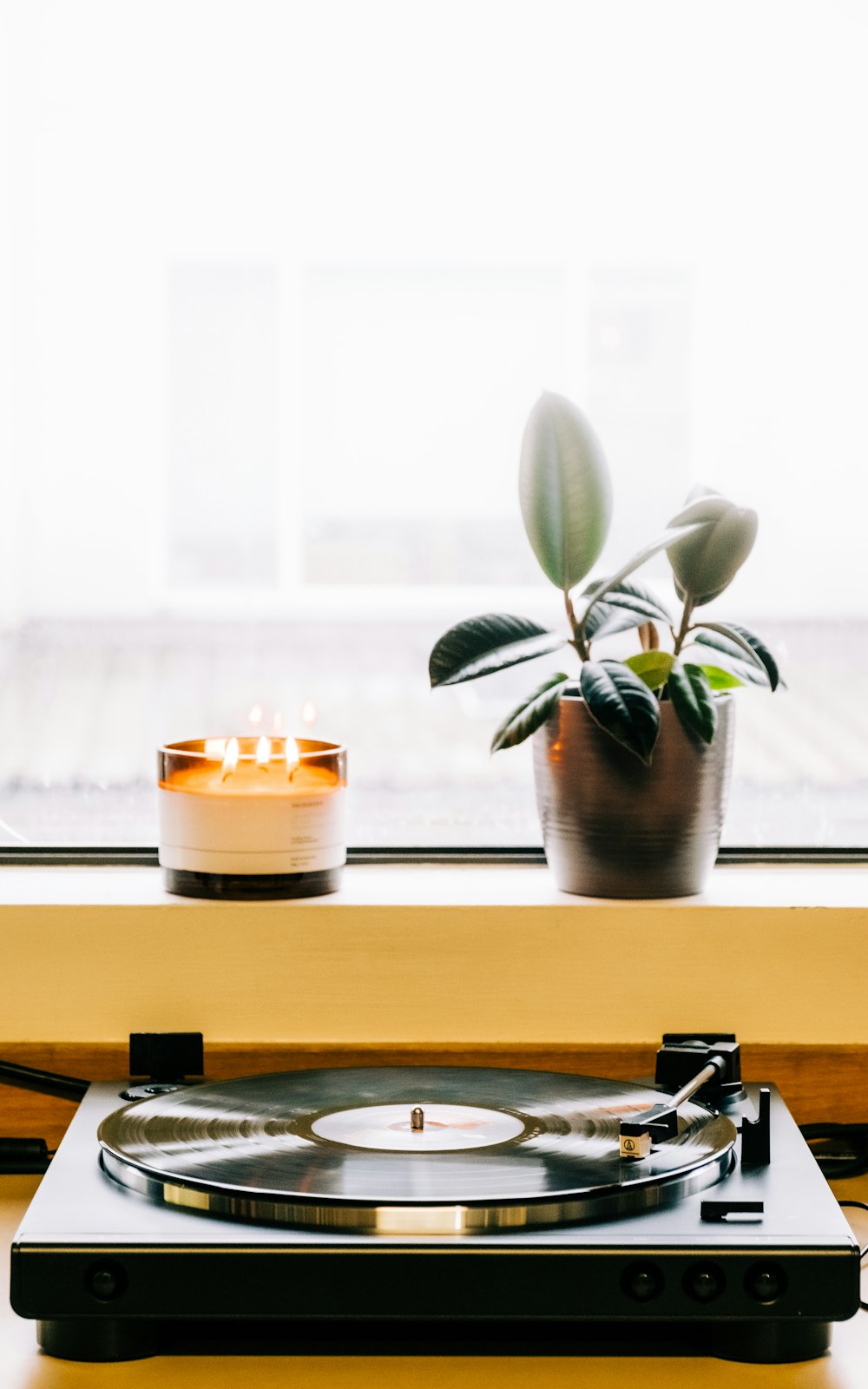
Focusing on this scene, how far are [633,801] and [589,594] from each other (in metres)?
0.16

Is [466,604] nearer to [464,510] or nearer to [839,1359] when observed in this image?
[464,510]

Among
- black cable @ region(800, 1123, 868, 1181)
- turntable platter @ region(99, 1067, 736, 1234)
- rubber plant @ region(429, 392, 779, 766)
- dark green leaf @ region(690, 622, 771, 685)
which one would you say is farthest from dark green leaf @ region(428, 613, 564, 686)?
black cable @ region(800, 1123, 868, 1181)

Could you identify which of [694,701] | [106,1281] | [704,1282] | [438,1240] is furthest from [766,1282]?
[694,701]

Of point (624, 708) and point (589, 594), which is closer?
point (624, 708)

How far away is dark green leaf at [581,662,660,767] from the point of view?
3.17 feet

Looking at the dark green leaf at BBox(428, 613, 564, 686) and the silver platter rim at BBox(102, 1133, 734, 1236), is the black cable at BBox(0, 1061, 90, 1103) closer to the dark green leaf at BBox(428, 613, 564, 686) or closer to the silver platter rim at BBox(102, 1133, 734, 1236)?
the silver platter rim at BBox(102, 1133, 734, 1236)

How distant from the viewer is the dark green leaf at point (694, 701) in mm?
1001

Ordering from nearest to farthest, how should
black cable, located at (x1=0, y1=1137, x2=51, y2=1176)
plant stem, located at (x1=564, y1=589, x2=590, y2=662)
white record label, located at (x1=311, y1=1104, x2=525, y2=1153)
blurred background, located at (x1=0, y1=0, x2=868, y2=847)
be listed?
1. white record label, located at (x1=311, y1=1104, x2=525, y2=1153)
2. black cable, located at (x1=0, y1=1137, x2=51, y2=1176)
3. plant stem, located at (x1=564, y1=589, x2=590, y2=662)
4. blurred background, located at (x1=0, y1=0, x2=868, y2=847)

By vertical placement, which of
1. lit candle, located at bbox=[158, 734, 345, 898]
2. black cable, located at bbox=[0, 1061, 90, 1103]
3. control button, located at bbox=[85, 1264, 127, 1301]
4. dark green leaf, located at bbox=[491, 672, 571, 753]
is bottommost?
black cable, located at bbox=[0, 1061, 90, 1103]

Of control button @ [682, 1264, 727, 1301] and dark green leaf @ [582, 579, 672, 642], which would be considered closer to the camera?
control button @ [682, 1264, 727, 1301]

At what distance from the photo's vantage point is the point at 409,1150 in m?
0.78

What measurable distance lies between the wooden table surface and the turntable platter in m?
0.07

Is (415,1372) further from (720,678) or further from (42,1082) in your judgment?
(720,678)

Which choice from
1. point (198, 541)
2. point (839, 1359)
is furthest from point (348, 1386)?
point (198, 541)
